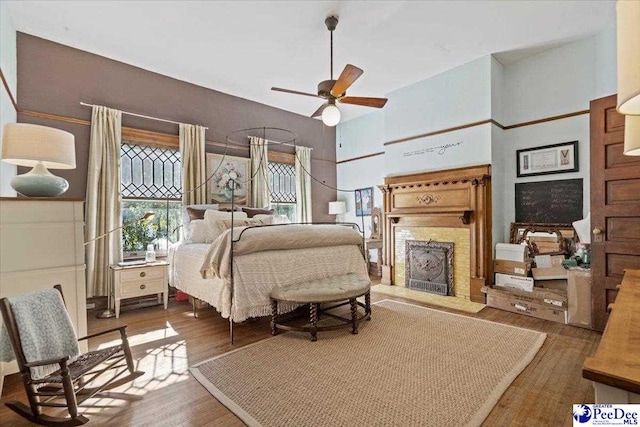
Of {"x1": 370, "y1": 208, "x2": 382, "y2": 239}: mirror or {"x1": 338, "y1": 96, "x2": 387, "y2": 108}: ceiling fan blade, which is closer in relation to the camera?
{"x1": 338, "y1": 96, "x2": 387, "y2": 108}: ceiling fan blade

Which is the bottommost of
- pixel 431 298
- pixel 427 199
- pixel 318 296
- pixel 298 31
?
pixel 431 298

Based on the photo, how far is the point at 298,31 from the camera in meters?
3.49

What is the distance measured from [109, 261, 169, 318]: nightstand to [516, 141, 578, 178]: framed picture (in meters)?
5.00

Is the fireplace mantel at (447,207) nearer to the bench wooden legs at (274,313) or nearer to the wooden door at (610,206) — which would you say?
the wooden door at (610,206)

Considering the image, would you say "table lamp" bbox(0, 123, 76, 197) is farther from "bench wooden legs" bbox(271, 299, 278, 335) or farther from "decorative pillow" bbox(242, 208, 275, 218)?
"decorative pillow" bbox(242, 208, 275, 218)

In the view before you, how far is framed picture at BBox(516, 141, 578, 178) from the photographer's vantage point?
374 centimetres

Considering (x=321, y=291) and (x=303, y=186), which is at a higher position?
(x=303, y=186)

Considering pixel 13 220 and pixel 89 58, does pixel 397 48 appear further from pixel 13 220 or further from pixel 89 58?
pixel 13 220

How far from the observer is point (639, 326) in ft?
3.39

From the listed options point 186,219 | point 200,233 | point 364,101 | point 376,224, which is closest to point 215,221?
point 200,233

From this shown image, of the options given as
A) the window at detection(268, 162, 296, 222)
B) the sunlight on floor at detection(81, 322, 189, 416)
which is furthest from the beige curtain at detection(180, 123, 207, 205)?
the sunlight on floor at detection(81, 322, 189, 416)

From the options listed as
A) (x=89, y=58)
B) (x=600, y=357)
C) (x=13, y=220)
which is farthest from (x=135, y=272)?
(x=600, y=357)

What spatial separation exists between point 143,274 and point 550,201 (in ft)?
17.3

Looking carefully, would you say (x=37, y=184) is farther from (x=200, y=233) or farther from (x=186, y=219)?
(x=186, y=219)
